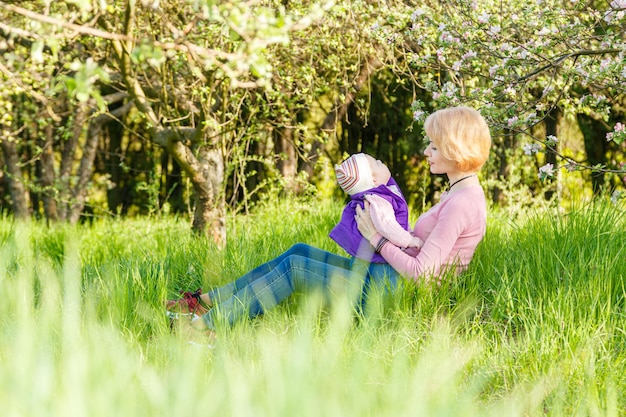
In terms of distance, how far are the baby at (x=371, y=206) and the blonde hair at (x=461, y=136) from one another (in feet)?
1.00

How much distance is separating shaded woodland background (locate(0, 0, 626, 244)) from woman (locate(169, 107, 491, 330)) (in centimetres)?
52

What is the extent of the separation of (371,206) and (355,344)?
725 millimetres

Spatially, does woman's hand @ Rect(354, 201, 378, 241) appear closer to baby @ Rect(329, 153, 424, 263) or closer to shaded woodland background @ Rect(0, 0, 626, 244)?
baby @ Rect(329, 153, 424, 263)

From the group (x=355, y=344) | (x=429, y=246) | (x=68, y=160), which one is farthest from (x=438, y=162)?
(x=68, y=160)

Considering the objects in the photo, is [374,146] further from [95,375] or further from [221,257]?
[95,375]

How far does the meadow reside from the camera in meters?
2.52

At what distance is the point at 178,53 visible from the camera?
501 centimetres

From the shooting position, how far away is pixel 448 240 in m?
3.46

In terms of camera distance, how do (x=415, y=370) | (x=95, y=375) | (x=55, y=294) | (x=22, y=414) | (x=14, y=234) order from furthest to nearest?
(x=14, y=234)
(x=55, y=294)
(x=415, y=370)
(x=95, y=375)
(x=22, y=414)

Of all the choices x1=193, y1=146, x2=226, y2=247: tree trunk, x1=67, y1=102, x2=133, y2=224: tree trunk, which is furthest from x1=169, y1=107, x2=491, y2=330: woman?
x1=67, y1=102, x2=133, y2=224: tree trunk

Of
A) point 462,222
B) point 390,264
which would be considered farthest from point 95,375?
point 462,222

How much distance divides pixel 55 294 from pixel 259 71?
223 cm

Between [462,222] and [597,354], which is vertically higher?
[462,222]

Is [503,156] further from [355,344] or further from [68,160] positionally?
[355,344]
